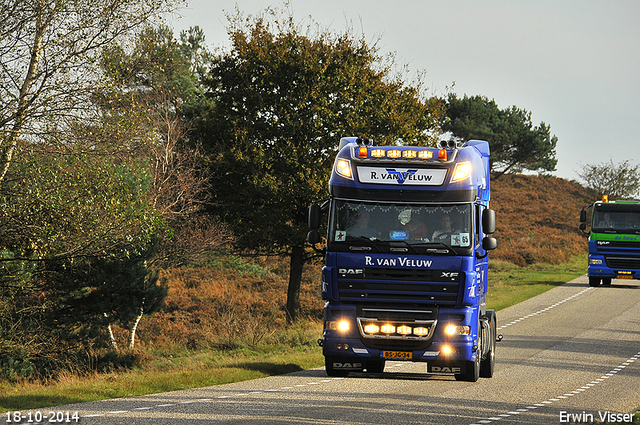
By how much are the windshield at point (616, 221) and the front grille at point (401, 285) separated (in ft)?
77.2

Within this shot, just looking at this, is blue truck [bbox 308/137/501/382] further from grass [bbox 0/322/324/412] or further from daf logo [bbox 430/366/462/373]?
→ grass [bbox 0/322/324/412]

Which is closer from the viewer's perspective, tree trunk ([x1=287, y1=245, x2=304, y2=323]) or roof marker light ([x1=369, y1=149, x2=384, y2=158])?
roof marker light ([x1=369, y1=149, x2=384, y2=158])

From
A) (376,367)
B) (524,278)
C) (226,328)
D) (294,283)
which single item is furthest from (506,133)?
(376,367)

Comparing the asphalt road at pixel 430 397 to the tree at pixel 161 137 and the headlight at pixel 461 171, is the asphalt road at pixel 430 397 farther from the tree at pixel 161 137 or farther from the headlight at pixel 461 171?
the tree at pixel 161 137

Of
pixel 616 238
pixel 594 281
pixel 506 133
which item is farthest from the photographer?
pixel 506 133

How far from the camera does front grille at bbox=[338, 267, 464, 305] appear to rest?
1298 cm

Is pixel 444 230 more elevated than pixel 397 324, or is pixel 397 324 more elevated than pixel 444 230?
pixel 444 230

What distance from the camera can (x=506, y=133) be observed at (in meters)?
68.2

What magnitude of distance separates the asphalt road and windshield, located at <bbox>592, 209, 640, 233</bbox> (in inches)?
449

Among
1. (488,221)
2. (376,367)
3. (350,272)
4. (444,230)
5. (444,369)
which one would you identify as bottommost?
(376,367)

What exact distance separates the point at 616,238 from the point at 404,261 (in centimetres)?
2459

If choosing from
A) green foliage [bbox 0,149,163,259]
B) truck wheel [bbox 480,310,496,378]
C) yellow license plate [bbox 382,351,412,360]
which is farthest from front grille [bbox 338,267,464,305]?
green foliage [bbox 0,149,163,259]

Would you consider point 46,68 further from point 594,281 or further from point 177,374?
point 594,281

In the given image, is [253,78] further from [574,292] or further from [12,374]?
[574,292]
